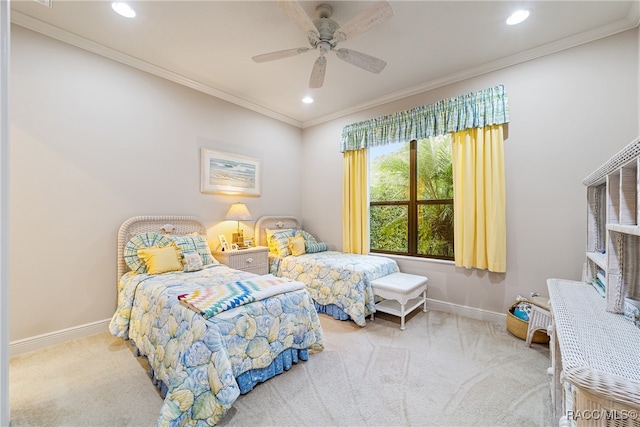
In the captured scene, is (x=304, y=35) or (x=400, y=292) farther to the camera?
(x=400, y=292)

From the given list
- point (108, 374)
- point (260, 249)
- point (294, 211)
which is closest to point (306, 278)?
point (260, 249)

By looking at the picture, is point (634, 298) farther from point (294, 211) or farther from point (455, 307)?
point (294, 211)

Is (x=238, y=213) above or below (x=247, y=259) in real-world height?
above

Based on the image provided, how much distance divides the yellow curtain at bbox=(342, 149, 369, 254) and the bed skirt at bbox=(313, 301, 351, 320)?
105cm

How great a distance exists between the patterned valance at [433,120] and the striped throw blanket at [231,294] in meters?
2.51

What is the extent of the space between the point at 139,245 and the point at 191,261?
546 mm

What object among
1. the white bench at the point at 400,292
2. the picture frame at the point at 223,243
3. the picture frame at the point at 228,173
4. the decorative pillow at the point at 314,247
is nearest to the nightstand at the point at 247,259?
the picture frame at the point at 223,243

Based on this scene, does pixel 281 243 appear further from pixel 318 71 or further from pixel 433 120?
pixel 433 120

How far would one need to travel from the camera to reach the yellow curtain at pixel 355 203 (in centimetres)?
407

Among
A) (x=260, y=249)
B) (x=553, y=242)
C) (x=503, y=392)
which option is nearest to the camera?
(x=503, y=392)

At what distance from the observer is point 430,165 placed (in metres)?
3.69

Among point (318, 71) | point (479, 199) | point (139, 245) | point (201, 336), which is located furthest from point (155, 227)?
point (479, 199)

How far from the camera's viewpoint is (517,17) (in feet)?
7.58

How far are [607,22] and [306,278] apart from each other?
3.83 m
